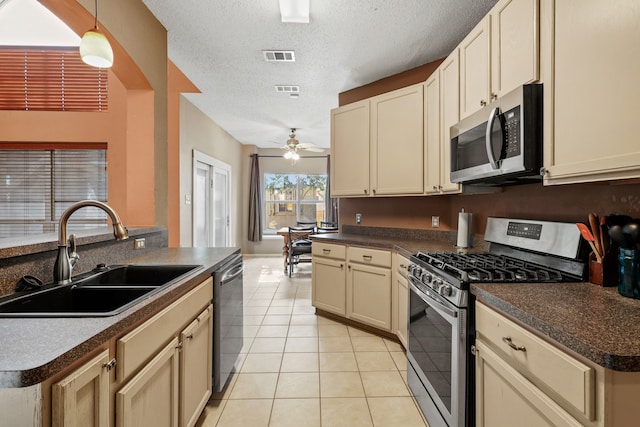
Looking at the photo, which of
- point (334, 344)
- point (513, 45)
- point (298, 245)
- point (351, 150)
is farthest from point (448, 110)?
point (298, 245)

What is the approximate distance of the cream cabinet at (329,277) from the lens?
3.16m

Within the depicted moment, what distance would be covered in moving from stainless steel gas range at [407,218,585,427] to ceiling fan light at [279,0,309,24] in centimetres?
194

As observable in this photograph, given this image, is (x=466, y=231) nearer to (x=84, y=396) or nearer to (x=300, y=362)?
(x=300, y=362)

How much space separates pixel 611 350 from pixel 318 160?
7.10m

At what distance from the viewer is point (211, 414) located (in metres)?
1.86

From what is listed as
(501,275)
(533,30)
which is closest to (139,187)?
(501,275)

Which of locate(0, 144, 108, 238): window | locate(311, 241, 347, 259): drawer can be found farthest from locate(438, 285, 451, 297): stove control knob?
locate(0, 144, 108, 238): window

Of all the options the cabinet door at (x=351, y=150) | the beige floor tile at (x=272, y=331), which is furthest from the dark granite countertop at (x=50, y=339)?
the cabinet door at (x=351, y=150)

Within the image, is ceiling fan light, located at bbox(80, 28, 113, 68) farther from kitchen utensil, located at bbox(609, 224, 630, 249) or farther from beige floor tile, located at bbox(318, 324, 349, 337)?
beige floor tile, located at bbox(318, 324, 349, 337)

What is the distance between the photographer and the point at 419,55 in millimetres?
3014

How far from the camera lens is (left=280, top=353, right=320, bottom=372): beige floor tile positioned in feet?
7.72

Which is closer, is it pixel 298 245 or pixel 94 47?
pixel 94 47

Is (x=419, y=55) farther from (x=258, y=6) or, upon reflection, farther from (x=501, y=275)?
(x=501, y=275)

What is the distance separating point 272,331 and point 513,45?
9.42 feet
